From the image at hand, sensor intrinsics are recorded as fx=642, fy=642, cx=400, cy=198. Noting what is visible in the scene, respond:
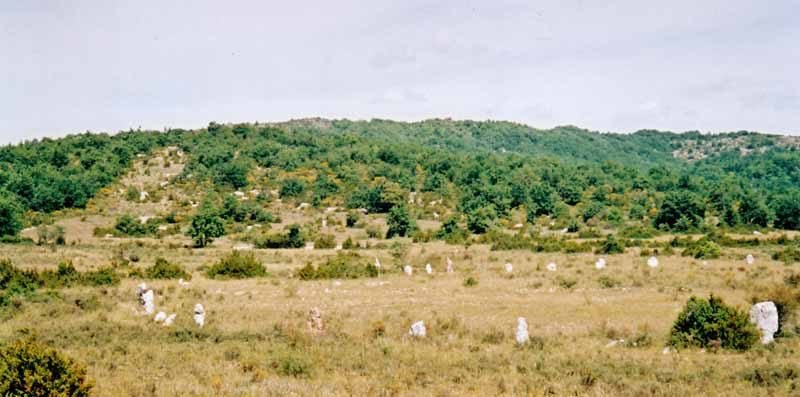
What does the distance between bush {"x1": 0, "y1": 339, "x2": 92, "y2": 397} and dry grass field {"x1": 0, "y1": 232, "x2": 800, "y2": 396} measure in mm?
→ 540

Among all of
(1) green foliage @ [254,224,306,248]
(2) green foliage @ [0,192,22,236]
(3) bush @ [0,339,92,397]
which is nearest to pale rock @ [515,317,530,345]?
(3) bush @ [0,339,92,397]

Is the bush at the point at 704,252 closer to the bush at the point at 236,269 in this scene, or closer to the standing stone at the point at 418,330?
the bush at the point at 236,269

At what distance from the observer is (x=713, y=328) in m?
15.4

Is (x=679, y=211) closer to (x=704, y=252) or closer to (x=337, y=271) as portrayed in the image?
(x=704, y=252)

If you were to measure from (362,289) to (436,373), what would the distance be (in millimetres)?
13735

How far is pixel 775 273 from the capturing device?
94.3ft

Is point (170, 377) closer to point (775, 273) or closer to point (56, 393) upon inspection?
point (56, 393)

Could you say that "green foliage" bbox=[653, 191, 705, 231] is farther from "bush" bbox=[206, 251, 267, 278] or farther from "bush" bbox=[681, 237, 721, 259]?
"bush" bbox=[206, 251, 267, 278]

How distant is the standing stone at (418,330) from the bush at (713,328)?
6.17m

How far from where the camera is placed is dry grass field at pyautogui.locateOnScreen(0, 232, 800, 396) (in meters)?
12.2

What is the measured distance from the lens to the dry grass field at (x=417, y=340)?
40.1 ft

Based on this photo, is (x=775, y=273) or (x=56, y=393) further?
(x=775, y=273)

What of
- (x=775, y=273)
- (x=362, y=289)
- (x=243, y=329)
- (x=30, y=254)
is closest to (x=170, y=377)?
(x=243, y=329)

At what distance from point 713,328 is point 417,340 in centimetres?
718
